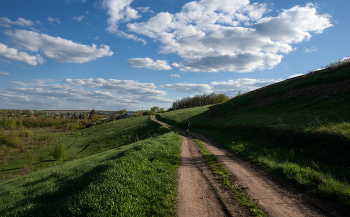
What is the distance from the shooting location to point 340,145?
905cm

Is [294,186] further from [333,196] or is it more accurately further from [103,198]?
[103,198]

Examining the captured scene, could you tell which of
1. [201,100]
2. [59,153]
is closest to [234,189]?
[59,153]

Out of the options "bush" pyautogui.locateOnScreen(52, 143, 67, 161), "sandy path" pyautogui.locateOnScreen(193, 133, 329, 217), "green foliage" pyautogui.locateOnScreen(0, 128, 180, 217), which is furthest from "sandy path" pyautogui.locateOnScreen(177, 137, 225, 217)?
"bush" pyautogui.locateOnScreen(52, 143, 67, 161)

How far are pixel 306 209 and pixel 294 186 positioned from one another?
5.90 feet

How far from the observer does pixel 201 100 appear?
98.1 metres

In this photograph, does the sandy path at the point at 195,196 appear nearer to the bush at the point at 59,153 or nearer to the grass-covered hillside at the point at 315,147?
the grass-covered hillside at the point at 315,147

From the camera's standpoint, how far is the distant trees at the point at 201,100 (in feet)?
296

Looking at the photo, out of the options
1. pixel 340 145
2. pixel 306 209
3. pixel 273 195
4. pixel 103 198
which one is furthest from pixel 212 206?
pixel 340 145

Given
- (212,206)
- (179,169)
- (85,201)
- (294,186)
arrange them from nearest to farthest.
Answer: (85,201)
(212,206)
(294,186)
(179,169)

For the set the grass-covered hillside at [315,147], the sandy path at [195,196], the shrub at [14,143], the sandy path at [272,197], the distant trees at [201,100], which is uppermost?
the distant trees at [201,100]

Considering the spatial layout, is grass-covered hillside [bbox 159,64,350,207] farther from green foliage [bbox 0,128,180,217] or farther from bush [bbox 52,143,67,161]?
bush [bbox 52,143,67,161]

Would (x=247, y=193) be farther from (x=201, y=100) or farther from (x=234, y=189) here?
(x=201, y=100)

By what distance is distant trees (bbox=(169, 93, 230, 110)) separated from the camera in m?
90.1

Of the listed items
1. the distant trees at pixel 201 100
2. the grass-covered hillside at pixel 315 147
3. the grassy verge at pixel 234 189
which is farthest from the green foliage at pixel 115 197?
the distant trees at pixel 201 100
